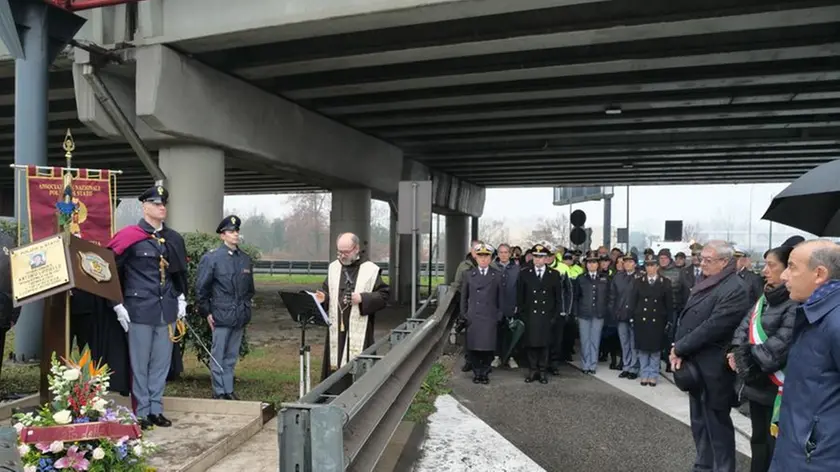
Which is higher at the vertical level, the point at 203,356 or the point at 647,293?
the point at 647,293

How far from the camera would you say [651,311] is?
8523 millimetres

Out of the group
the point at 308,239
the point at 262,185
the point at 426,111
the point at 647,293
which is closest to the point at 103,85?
the point at 426,111

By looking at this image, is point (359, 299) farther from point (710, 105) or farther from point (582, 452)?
point (710, 105)

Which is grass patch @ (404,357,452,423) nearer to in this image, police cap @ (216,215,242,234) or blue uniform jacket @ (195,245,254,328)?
blue uniform jacket @ (195,245,254,328)

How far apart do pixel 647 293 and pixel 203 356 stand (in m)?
6.01

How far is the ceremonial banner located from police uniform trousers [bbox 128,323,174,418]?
36.0 inches

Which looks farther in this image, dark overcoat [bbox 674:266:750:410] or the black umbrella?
dark overcoat [bbox 674:266:750:410]

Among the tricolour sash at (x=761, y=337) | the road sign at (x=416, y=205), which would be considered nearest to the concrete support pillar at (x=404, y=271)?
the road sign at (x=416, y=205)

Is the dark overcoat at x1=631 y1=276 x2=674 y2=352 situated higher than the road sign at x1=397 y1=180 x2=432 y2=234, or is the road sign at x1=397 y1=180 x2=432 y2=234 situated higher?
the road sign at x1=397 y1=180 x2=432 y2=234

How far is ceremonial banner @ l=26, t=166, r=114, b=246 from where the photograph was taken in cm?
554

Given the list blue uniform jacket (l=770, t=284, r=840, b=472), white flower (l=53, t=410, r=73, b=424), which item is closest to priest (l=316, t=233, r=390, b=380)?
white flower (l=53, t=410, r=73, b=424)

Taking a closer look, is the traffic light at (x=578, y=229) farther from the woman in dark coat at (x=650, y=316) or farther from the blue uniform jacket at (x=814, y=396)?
the blue uniform jacket at (x=814, y=396)

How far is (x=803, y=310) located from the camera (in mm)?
3025

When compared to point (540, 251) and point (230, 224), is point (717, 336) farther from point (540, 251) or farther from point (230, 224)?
point (540, 251)
